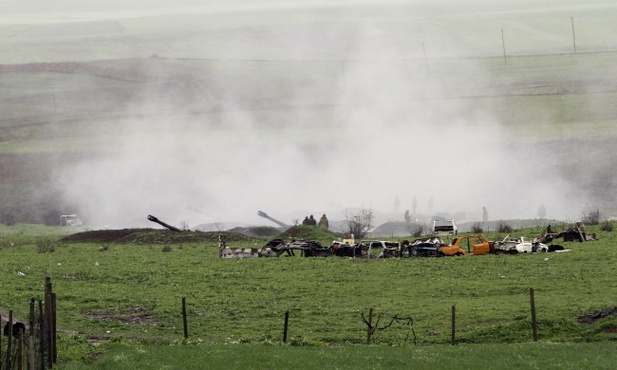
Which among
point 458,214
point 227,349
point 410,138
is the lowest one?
point 227,349

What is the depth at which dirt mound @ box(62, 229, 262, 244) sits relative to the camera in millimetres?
66062

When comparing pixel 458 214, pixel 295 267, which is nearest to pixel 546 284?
pixel 295 267

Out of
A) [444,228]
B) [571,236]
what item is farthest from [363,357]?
[444,228]

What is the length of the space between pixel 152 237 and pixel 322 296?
87.1ft

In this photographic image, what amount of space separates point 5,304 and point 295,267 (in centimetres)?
1355

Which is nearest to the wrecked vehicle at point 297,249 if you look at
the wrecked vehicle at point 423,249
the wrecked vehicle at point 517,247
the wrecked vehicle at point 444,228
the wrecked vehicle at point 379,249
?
the wrecked vehicle at point 379,249

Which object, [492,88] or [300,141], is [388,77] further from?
[300,141]

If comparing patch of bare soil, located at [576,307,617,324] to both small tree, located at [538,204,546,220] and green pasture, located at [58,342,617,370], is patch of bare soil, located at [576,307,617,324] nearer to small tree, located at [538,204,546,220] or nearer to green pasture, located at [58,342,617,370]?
green pasture, located at [58,342,617,370]

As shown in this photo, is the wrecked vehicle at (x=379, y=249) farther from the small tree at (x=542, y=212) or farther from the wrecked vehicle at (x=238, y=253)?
the small tree at (x=542, y=212)

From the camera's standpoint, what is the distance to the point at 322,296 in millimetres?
41969

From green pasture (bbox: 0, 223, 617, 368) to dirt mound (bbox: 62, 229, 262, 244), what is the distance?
7476 mm

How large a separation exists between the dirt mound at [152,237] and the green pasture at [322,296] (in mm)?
7476

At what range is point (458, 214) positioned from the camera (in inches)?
3656

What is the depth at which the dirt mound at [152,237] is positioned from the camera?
217ft
